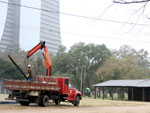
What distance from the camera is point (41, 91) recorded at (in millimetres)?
19188

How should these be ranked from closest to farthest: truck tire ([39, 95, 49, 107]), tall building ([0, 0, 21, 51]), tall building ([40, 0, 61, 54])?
truck tire ([39, 95, 49, 107]) < tall building ([0, 0, 21, 51]) < tall building ([40, 0, 61, 54])

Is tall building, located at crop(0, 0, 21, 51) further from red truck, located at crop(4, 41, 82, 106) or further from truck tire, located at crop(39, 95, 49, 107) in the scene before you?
truck tire, located at crop(39, 95, 49, 107)

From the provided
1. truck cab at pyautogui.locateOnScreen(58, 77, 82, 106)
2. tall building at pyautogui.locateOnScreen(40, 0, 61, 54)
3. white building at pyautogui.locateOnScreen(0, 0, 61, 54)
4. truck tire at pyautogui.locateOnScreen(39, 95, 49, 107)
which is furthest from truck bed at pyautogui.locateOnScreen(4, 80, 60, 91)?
tall building at pyautogui.locateOnScreen(40, 0, 61, 54)

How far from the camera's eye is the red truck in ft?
60.8

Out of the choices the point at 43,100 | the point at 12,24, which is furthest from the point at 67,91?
the point at 12,24

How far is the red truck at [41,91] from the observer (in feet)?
60.8

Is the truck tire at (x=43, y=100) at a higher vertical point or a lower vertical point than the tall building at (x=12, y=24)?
lower

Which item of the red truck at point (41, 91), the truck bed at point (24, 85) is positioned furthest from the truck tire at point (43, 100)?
the truck bed at point (24, 85)

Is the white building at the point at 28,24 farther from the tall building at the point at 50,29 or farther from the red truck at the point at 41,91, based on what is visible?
the red truck at the point at 41,91

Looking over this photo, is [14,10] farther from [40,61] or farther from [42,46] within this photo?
[42,46]

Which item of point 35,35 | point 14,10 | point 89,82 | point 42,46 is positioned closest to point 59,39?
point 35,35

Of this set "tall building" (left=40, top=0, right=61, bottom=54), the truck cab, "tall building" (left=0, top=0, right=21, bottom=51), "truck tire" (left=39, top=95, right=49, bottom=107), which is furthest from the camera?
"tall building" (left=40, top=0, right=61, bottom=54)

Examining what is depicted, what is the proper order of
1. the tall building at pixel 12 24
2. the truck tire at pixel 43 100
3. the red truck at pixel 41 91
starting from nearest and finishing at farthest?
the red truck at pixel 41 91
the truck tire at pixel 43 100
the tall building at pixel 12 24

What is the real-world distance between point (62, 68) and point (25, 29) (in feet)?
266
